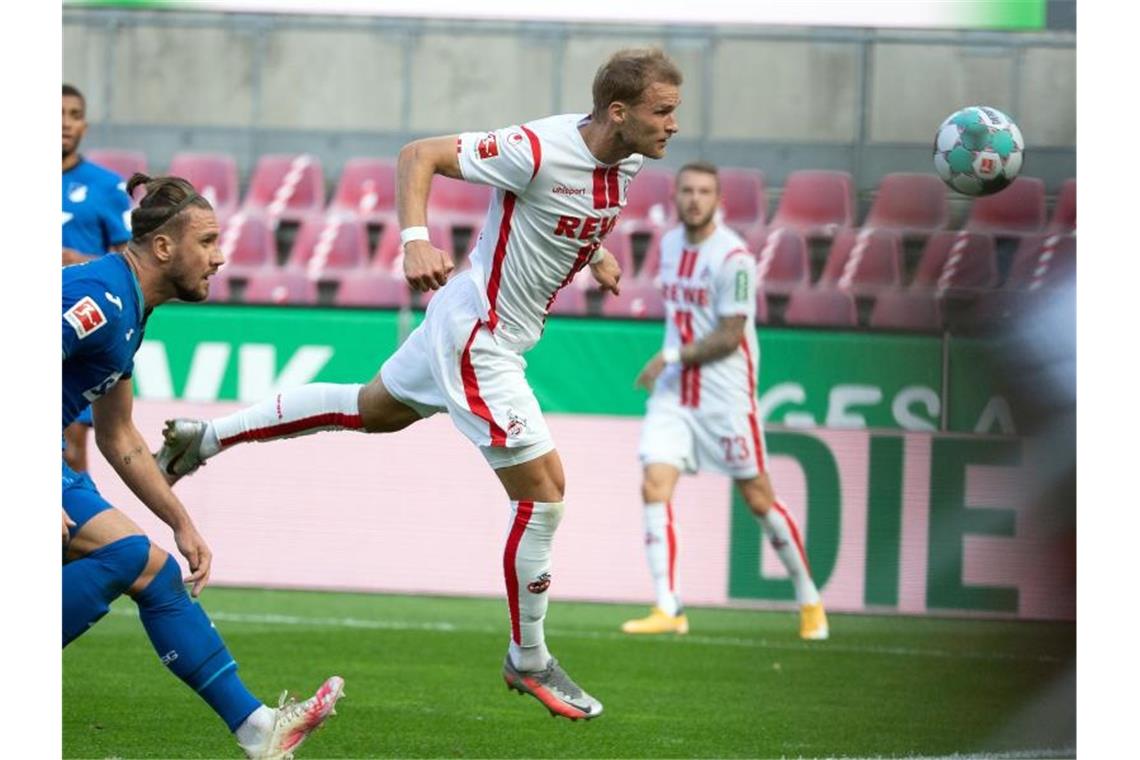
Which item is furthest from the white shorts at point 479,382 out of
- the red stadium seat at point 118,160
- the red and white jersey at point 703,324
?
the red stadium seat at point 118,160

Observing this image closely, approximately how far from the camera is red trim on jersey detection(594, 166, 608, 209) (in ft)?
16.2

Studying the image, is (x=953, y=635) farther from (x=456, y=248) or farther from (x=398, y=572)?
(x=456, y=248)

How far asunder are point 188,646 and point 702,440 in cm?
434

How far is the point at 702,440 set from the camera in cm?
847

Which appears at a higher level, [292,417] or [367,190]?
[367,190]

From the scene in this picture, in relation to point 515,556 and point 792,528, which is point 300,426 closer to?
point 515,556

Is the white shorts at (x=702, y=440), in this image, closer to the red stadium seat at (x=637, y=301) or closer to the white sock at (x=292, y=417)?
the red stadium seat at (x=637, y=301)

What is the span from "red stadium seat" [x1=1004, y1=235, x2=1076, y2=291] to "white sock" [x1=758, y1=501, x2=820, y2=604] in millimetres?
2194

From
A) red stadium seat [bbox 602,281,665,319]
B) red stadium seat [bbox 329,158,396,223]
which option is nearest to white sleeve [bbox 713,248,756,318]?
red stadium seat [bbox 602,281,665,319]

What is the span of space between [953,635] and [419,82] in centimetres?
653

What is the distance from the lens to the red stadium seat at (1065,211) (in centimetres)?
947

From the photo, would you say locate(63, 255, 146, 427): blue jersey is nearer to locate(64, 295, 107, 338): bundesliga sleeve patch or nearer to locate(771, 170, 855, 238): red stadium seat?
locate(64, 295, 107, 338): bundesliga sleeve patch

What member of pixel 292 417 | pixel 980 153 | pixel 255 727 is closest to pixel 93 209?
pixel 292 417
